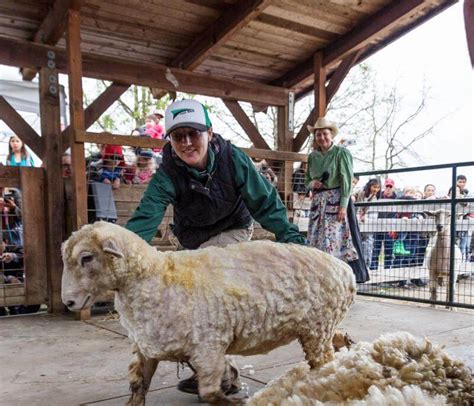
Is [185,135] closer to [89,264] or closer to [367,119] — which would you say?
[89,264]

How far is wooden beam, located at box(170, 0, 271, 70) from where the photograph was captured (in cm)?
488

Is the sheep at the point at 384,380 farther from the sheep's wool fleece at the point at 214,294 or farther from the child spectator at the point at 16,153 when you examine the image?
the child spectator at the point at 16,153

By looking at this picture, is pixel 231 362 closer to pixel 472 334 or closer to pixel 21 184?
pixel 472 334

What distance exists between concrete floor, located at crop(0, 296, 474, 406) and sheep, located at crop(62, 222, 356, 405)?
0.58m

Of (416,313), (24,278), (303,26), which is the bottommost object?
(416,313)

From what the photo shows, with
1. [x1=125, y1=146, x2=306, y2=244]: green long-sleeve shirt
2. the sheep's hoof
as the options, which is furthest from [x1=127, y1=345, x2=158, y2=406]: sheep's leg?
[x1=125, y1=146, x2=306, y2=244]: green long-sleeve shirt

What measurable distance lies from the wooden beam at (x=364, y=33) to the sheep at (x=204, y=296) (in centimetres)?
438

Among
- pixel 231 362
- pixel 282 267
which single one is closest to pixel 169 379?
pixel 231 362

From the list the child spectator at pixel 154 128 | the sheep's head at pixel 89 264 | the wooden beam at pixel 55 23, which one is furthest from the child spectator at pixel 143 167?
the sheep's head at pixel 89 264

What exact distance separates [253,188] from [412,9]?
405 centimetres

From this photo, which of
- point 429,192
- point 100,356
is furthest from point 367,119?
point 100,356

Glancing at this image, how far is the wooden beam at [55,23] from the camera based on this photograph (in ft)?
15.1

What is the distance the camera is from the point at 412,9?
5199 millimetres

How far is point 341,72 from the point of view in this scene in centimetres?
644
